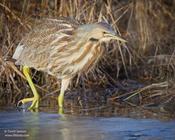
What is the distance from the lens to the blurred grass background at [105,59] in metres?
7.43

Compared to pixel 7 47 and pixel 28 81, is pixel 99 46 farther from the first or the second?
pixel 7 47

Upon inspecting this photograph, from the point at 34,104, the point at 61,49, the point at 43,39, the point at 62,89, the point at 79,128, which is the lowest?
the point at 79,128

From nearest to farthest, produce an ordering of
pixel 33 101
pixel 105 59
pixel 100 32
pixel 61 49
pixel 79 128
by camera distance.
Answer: pixel 79 128
pixel 100 32
pixel 61 49
pixel 33 101
pixel 105 59

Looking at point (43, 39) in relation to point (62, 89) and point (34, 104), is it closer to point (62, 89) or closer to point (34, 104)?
point (62, 89)

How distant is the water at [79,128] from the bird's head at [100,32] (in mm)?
695

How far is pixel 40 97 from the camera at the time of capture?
24.3 ft

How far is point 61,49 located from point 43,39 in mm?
Result: 288

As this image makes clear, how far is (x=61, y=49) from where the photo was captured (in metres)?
6.83

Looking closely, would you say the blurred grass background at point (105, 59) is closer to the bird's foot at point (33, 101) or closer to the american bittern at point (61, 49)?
the bird's foot at point (33, 101)

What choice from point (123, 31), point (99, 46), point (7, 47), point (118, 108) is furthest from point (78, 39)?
point (123, 31)

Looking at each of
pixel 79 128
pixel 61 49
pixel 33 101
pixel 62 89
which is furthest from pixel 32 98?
pixel 79 128

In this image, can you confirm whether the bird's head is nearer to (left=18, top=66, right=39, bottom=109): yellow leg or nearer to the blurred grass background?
(left=18, top=66, right=39, bottom=109): yellow leg

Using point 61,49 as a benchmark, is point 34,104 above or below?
below

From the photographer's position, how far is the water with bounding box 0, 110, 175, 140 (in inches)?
216
